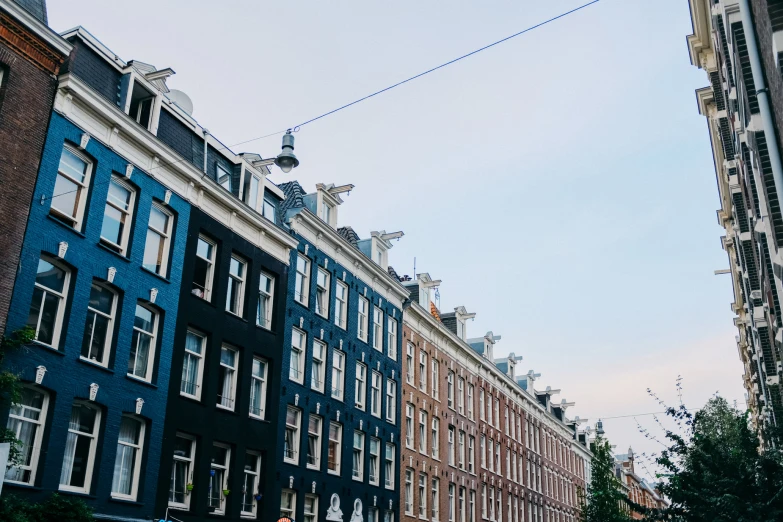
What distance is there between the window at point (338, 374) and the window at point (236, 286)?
669 centimetres

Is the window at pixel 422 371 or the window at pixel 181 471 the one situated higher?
the window at pixel 422 371

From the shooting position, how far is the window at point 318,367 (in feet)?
103

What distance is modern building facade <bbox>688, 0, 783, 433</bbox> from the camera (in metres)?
13.1

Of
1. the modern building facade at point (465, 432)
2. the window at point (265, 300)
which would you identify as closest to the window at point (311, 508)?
the window at point (265, 300)

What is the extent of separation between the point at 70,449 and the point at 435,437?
85.4 feet

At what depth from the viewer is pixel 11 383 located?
54.5 feet

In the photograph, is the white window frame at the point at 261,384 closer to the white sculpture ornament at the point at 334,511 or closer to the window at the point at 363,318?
the white sculpture ornament at the point at 334,511

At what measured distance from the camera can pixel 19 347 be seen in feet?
59.2

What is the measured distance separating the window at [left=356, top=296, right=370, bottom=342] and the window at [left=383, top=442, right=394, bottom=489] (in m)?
5.46

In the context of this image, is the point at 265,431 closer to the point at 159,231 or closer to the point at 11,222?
the point at 159,231

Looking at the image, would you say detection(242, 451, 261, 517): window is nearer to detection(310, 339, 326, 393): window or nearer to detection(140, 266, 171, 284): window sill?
detection(310, 339, 326, 393): window

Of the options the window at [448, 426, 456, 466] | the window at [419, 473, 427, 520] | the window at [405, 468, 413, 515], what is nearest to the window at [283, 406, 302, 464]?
the window at [405, 468, 413, 515]

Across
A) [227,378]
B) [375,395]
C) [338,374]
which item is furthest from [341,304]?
[227,378]

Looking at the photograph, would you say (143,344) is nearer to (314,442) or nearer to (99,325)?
(99,325)
